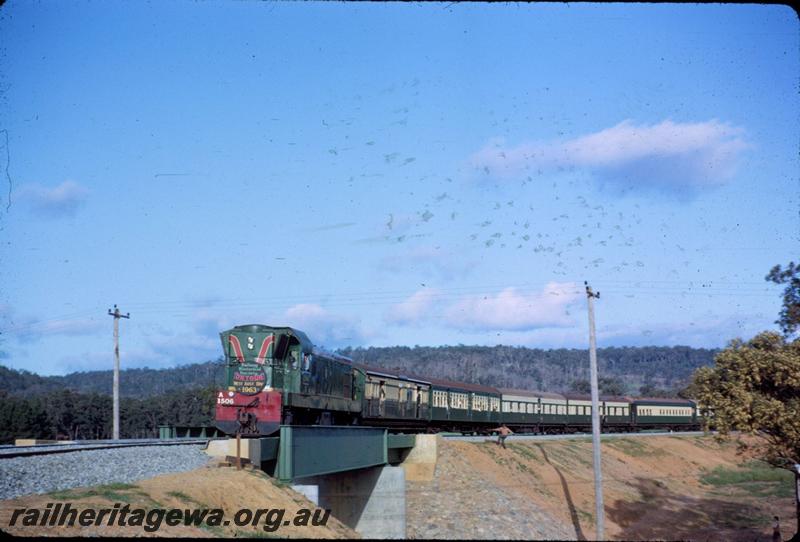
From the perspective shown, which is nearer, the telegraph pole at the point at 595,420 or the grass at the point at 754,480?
the telegraph pole at the point at 595,420

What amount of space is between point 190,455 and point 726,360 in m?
18.1

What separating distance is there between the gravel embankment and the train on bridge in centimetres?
205

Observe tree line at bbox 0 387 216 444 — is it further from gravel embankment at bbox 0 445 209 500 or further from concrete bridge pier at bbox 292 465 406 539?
gravel embankment at bbox 0 445 209 500

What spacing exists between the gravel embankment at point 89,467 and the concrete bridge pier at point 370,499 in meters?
13.6

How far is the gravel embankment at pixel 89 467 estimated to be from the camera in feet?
58.1

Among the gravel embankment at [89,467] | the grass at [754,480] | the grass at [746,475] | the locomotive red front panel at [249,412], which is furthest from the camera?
the grass at [746,475]

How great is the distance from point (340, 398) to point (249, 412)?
8.16 m

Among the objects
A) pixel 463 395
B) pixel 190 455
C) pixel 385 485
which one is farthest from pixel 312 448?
pixel 463 395

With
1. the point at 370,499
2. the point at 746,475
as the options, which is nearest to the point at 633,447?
the point at 746,475

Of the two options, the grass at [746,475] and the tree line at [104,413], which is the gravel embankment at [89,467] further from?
the tree line at [104,413]

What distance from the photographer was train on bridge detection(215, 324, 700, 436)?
25734mm

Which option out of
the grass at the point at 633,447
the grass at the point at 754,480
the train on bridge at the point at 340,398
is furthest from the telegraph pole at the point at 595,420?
the grass at the point at 633,447

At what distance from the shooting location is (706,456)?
233 feet

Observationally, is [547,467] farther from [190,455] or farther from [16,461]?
[16,461]
